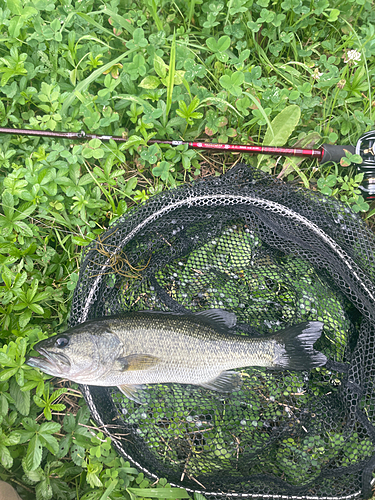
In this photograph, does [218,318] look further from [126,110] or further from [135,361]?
[126,110]

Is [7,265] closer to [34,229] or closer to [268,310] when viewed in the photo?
[34,229]

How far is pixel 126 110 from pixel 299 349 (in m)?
2.53

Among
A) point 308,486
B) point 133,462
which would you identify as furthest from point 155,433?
point 308,486

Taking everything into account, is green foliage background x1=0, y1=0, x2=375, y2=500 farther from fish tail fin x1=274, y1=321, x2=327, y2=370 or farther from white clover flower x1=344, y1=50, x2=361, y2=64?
fish tail fin x1=274, y1=321, x2=327, y2=370

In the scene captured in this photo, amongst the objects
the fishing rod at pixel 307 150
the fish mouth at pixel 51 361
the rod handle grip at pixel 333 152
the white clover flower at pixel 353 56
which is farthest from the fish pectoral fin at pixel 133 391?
the white clover flower at pixel 353 56

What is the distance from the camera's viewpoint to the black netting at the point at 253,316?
2559mm

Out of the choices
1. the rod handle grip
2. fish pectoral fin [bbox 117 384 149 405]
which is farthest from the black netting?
the rod handle grip

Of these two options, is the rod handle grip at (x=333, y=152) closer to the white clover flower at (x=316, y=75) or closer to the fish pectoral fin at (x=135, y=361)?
the white clover flower at (x=316, y=75)

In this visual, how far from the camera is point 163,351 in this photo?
230cm

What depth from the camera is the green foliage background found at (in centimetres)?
290

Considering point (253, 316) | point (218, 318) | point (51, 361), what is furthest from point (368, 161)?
point (51, 361)

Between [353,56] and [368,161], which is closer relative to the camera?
[368,161]

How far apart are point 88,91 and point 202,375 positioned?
2660 mm

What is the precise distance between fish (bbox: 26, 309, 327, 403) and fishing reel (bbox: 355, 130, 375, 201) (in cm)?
142
